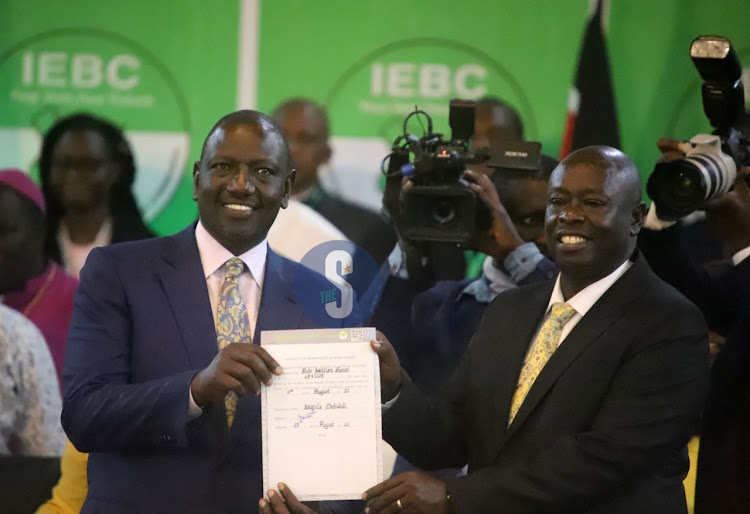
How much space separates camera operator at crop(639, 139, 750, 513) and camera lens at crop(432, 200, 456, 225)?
0.53m

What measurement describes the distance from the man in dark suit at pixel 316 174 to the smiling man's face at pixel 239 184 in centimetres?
225

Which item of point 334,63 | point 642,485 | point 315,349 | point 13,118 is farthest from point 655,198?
point 13,118

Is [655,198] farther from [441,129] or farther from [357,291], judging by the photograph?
[441,129]

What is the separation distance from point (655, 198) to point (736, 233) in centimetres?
40

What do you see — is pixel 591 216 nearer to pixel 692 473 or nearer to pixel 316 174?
pixel 692 473

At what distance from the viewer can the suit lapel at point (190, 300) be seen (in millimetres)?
2715

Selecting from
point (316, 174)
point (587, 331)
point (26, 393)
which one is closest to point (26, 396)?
point (26, 393)

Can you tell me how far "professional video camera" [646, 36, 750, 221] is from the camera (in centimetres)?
319

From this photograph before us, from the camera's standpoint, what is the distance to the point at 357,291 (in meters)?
2.86

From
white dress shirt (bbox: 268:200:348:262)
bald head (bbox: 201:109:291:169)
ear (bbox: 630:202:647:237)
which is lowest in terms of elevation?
white dress shirt (bbox: 268:200:348:262)

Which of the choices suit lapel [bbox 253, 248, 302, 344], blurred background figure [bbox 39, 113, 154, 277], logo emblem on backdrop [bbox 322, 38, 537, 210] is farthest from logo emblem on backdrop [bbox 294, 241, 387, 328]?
blurred background figure [bbox 39, 113, 154, 277]

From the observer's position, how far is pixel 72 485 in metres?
3.49

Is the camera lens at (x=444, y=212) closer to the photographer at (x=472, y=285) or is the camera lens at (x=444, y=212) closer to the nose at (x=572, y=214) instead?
the photographer at (x=472, y=285)

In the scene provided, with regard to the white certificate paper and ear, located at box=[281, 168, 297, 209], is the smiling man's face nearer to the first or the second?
ear, located at box=[281, 168, 297, 209]
